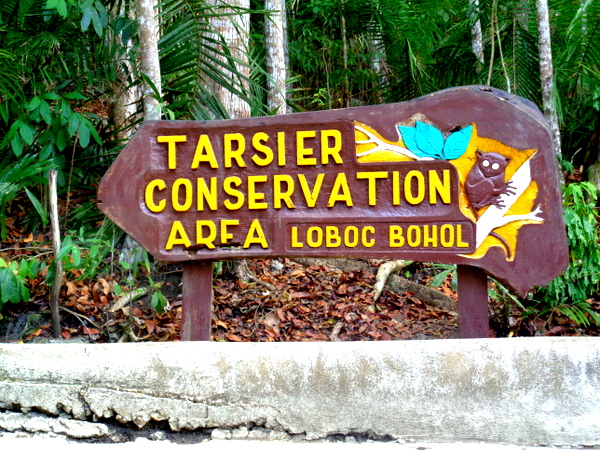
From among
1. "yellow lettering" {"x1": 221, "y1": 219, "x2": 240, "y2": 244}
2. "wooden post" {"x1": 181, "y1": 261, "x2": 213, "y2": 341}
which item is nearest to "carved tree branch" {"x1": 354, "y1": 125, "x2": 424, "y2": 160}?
"yellow lettering" {"x1": 221, "y1": 219, "x2": 240, "y2": 244}

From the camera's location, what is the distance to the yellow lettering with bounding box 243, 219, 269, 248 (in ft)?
13.0

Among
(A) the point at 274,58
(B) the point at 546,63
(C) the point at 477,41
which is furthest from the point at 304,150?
(C) the point at 477,41

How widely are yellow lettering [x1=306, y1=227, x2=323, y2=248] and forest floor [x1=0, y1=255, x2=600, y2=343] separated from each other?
133cm

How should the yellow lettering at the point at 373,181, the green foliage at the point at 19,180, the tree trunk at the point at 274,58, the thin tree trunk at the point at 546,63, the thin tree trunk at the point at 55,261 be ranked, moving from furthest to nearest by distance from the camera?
the tree trunk at the point at 274,58 < the thin tree trunk at the point at 546,63 < the green foliage at the point at 19,180 < the thin tree trunk at the point at 55,261 < the yellow lettering at the point at 373,181

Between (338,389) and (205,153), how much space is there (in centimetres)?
157

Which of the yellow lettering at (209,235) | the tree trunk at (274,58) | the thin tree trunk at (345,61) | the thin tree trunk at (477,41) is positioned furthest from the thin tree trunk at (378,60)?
the yellow lettering at (209,235)

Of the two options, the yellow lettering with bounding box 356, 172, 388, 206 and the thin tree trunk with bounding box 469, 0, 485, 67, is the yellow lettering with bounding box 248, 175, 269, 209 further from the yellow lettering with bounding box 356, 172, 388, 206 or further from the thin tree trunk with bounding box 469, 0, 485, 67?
the thin tree trunk with bounding box 469, 0, 485, 67

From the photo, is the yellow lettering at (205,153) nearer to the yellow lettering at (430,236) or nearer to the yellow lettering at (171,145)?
the yellow lettering at (171,145)

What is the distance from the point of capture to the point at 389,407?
3334 mm

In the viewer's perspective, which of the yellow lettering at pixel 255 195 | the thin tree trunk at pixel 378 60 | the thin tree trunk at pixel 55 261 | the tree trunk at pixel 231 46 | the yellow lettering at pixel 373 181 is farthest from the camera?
the thin tree trunk at pixel 378 60

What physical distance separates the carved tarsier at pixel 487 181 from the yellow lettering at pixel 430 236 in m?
0.26

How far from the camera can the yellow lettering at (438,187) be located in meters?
3.79

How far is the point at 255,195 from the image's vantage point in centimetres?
396

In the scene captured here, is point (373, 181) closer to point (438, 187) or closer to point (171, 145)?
point (438, 187)
